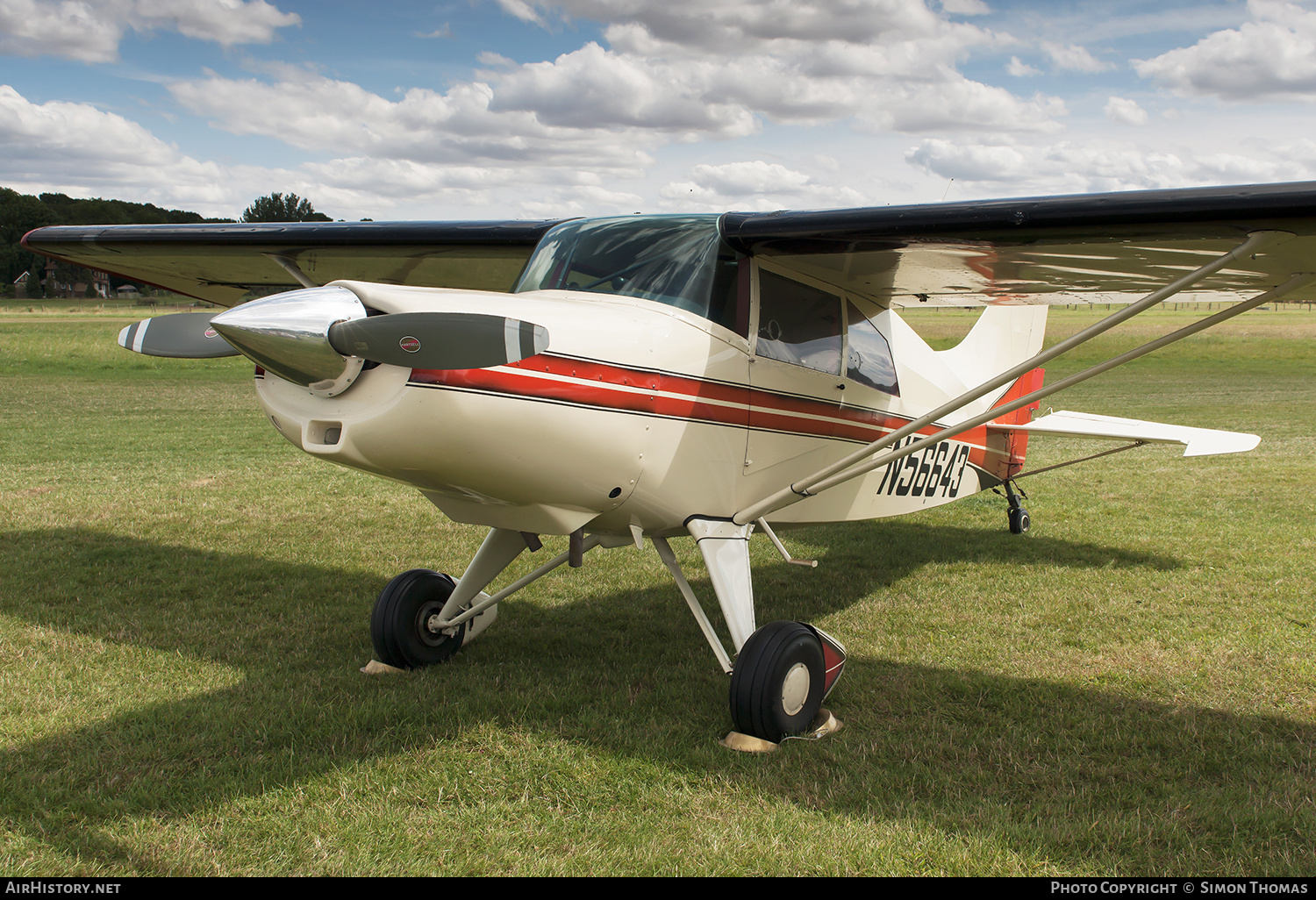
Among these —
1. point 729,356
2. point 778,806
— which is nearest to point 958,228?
point 729,356

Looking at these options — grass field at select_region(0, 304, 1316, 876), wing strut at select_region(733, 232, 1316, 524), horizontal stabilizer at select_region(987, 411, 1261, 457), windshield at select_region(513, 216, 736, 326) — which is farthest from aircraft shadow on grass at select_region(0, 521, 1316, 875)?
horizontal stabilizer at select_region(987, 411, 1261, 457)

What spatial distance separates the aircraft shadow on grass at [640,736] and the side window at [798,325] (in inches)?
73.9

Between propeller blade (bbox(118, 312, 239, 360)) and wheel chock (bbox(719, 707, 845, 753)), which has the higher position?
propeller blade (bbox(118, 312, 239, 360))

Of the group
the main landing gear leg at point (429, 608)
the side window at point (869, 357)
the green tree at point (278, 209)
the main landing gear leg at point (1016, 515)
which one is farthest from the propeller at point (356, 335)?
the green tree at point (278, 209)

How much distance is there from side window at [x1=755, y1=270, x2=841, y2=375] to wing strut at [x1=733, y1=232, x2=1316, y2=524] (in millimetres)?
683

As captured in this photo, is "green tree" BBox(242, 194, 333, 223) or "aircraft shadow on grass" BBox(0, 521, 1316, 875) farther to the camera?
"green tree" BBox(242, 194, 333, 223)

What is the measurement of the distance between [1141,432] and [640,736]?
19.9ft

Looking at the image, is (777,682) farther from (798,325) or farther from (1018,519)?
(1018,519)

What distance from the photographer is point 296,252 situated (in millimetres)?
6391

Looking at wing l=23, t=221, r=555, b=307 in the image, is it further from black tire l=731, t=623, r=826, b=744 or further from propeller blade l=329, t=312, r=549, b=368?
black tire l=731, t=623, r=826, b=744

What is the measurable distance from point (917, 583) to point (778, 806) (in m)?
4.07

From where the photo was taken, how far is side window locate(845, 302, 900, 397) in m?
5.55

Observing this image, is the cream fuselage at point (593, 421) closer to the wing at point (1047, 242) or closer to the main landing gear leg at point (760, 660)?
the main landing gear leg at point (760, 660)
